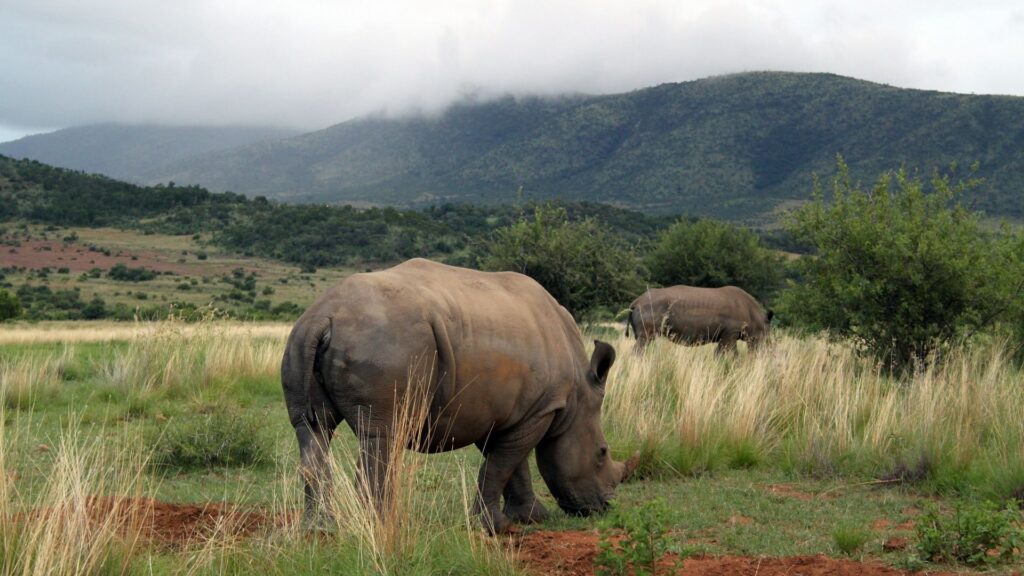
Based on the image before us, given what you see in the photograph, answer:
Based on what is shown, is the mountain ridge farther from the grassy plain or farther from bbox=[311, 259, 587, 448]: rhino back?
bbox=[311, 259, 587, 448]: rhino back

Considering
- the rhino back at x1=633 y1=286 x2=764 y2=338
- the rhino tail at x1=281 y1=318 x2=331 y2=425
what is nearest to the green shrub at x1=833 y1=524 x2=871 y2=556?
the rhino tail at x1=281 y1=318 x2=331 y2=425

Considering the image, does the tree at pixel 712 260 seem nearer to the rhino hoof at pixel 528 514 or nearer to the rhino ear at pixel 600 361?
the rhino ear at pixel 600 361

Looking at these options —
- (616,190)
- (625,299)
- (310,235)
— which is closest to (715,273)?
(625,299)

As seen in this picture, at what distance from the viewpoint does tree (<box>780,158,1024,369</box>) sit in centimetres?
1317

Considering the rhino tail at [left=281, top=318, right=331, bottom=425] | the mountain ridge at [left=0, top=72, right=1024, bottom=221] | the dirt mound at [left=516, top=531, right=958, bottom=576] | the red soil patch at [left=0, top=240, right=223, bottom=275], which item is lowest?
the red soil patch at [left=0, top=240, right=223, bottom=275]

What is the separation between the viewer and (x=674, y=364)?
13.8m

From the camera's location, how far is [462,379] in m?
6.20

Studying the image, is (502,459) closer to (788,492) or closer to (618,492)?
(618,492)

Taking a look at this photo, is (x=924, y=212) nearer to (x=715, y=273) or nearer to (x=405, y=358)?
(x=405, y=358)

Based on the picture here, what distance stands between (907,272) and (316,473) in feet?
32.7

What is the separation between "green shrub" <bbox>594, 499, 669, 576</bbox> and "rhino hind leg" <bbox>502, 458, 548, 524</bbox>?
1.92 metres

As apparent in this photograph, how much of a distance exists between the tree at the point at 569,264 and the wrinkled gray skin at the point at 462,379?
51.1 ft

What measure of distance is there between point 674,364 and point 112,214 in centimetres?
6427

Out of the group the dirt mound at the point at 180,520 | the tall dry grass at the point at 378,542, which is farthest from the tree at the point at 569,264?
the tall dry grass at the point at 378,542
